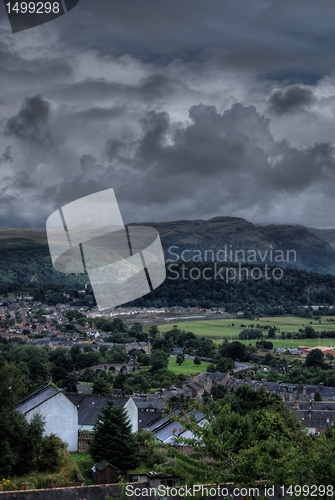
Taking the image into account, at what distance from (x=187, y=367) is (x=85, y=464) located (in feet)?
116

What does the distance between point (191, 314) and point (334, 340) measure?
37.0 metres

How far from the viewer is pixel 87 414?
2133 centimetres

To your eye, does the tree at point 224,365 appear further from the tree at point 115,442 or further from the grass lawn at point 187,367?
the tree at point 115,442

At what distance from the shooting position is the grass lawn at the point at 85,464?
15873 mm

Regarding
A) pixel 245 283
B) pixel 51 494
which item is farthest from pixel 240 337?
pixel 51 494

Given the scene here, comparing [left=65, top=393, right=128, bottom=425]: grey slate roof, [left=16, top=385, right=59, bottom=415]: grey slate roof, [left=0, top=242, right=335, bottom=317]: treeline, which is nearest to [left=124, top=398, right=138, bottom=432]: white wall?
[left=65, top=393, right=128, bottom=425]: grey slate roof

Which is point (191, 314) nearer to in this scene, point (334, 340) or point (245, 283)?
point (245, 283)

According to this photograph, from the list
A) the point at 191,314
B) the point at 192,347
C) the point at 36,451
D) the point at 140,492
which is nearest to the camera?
the point at 140,492

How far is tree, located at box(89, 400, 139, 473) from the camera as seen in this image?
16891 mm

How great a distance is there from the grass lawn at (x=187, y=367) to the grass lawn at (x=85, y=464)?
1174 inches

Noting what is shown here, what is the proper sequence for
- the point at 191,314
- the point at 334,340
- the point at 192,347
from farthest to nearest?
the point at 191,314 < the point at 334,340 < the point at 192,347

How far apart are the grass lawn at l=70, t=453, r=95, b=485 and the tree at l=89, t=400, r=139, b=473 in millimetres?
361

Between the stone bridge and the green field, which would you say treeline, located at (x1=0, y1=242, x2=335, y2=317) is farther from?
the stone bridge

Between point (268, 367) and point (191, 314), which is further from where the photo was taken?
point (191, 314)
